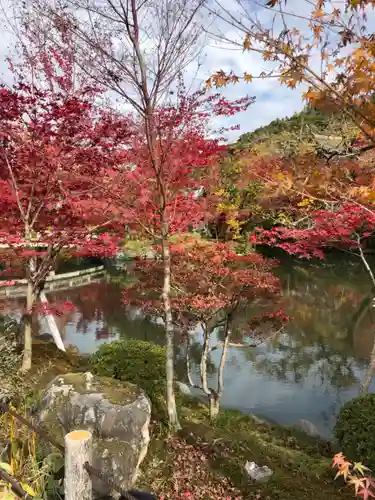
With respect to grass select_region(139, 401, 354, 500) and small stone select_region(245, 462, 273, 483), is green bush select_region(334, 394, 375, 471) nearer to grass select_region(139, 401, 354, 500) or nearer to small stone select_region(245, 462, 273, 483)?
grass select_region(139, 401, 354, 500)

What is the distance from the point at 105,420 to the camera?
4078mm

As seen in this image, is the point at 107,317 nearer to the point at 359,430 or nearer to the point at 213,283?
the point at 213,283

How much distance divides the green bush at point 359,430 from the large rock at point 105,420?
285 cm

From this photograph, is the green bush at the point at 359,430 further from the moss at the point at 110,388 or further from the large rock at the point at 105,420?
the moss at the point at 110,388

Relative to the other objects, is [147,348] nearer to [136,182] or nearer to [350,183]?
[136,182]

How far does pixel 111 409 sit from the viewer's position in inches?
163

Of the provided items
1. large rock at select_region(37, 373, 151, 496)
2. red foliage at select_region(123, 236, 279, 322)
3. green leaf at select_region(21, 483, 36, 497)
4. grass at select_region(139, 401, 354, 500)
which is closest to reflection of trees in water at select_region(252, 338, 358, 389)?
grass at select_region(139, 401, 354, 500)

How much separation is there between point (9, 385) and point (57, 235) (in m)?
3.33

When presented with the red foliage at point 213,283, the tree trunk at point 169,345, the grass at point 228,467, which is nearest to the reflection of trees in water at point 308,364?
the grass at point 228,467

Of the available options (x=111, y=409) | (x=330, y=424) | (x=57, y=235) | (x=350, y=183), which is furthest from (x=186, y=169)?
(x=330, y=424)

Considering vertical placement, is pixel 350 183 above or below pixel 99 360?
above

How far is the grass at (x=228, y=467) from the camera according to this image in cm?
443

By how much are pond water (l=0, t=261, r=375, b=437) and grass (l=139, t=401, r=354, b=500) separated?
2047 mm

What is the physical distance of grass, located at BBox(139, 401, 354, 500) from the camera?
443 cm
